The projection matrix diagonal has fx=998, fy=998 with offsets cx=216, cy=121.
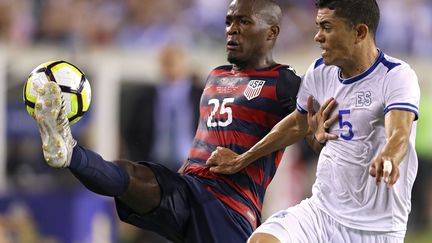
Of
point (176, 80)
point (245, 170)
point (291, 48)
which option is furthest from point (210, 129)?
point (291, 48)

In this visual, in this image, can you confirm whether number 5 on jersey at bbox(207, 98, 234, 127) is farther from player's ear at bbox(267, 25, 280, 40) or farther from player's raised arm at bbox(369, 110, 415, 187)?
player's raised arm at bbox(369, 110, 415, 187)

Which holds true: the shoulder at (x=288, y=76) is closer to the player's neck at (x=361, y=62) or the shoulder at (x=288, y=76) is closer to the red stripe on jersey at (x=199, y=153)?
the red stripe on jersey at (x=199, y=153)

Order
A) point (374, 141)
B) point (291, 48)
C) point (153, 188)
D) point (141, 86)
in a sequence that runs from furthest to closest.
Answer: point (291, 48), point (141, 86), point (153, 188), point (374, 141)

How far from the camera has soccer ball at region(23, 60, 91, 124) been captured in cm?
591

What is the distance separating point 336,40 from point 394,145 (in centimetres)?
84

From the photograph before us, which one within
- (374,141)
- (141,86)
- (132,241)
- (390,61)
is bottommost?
(132,241)

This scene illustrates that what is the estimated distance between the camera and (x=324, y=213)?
5809 mm

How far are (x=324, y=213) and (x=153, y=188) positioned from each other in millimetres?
1167

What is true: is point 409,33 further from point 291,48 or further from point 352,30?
point 352,30

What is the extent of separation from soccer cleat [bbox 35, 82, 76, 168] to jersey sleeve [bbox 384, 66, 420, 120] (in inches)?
71.4

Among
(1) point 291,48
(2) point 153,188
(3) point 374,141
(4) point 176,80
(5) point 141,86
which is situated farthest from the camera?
(1) point 291,48

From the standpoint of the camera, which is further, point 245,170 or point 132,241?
point 132,241

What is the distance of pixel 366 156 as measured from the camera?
5.66 meters

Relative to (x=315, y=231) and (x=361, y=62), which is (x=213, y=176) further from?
(x=361, y=62)
